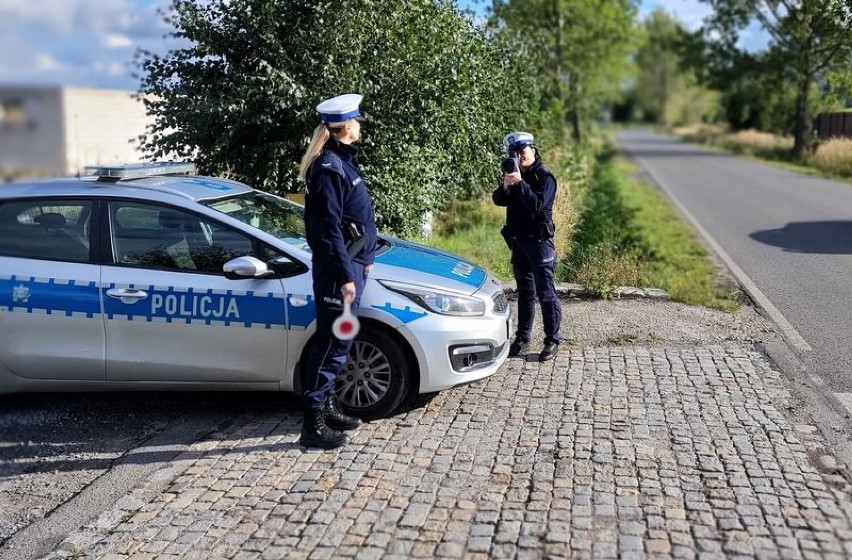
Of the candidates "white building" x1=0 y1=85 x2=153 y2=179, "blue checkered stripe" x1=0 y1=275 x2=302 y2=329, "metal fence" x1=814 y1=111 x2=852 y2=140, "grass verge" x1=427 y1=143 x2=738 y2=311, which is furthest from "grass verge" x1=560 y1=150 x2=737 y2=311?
"metal fence" x1=814 y1=111 x2=852 y2=140

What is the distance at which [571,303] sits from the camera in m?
8.48

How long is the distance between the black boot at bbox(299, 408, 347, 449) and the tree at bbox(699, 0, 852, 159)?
19412 mm

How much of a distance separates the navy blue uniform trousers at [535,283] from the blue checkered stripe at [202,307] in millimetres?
2247

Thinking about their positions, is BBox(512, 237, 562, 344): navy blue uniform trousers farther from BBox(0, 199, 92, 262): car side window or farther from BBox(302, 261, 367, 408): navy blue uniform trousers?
BBox(0, 199, 92, 262): car side window

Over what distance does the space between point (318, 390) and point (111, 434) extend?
5.18 feet

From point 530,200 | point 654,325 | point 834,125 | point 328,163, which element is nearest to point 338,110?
point 328,163

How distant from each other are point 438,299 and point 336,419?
1001 millimetres

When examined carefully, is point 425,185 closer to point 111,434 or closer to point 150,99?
point 150,99

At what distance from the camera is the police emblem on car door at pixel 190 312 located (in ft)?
17.6

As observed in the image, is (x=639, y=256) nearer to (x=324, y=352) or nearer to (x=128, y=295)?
(x=324, y=352)

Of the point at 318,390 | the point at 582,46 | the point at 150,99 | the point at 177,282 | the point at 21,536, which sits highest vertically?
the point at 582,46

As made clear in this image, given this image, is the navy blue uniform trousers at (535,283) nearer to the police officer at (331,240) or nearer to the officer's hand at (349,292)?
the police officer at (331,240)

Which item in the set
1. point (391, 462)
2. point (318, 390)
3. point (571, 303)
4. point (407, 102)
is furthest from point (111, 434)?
point (407, 102)

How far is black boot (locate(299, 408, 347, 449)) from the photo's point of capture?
506 cm
